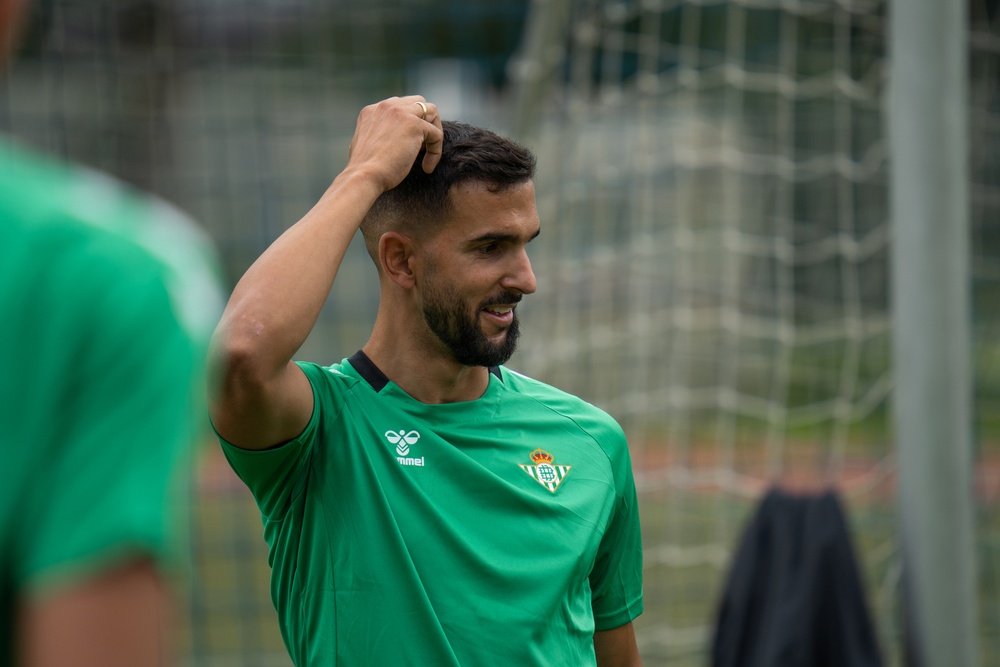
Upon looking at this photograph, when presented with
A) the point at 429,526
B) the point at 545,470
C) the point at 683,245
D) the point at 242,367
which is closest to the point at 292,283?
the point at 242,367

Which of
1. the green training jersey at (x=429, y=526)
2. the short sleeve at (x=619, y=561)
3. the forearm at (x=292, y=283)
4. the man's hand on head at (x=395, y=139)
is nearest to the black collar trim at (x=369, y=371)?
the green training jersey at (x=429, y=526)

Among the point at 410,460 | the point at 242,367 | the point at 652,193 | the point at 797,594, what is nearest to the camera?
the point at 242,367

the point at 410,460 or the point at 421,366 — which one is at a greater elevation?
the point at 421,366

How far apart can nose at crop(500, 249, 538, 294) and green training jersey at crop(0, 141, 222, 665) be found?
168 cm

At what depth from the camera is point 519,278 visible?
255 centimetres

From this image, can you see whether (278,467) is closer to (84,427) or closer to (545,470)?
(545,470)

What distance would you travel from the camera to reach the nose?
2.55 m

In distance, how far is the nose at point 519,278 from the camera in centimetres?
255

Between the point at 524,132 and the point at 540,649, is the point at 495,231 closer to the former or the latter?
the point at 540,649

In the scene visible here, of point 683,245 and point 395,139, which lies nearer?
point 395,139

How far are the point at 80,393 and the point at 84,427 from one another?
23mm

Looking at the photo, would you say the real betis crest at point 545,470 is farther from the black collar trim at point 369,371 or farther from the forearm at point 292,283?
the forearm at point 292,283

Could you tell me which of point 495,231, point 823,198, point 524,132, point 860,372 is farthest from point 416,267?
point 823,198

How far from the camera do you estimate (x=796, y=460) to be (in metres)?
5.71
